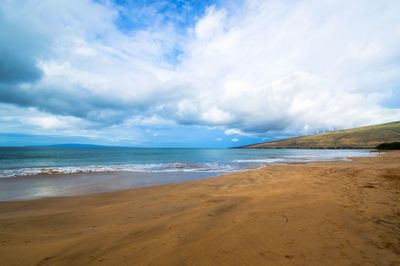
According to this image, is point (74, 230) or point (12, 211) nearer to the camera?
point (74, 230)

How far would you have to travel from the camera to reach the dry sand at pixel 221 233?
4152 millimetres

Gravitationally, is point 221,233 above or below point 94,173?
below

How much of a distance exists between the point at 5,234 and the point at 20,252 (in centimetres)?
225

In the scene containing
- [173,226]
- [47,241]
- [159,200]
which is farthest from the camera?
[159,200]

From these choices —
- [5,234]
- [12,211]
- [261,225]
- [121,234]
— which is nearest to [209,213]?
[261,225]

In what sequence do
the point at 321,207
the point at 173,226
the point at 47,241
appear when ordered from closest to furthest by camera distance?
the point at 47,241, the point at 173,226, the point at 321,207

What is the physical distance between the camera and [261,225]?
5.70 metres

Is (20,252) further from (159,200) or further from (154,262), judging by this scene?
(159,200)

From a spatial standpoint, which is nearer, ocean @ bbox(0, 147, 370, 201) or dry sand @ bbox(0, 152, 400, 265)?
dry sand @ bbox(0, 152, 400, 265)

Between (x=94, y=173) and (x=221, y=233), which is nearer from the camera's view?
(x=221, y=233)

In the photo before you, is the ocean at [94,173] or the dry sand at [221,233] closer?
the dry sand at [221,233]

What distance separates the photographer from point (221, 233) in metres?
5.34

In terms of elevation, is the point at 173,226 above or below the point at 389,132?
below

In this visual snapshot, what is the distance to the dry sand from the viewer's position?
4152mm
